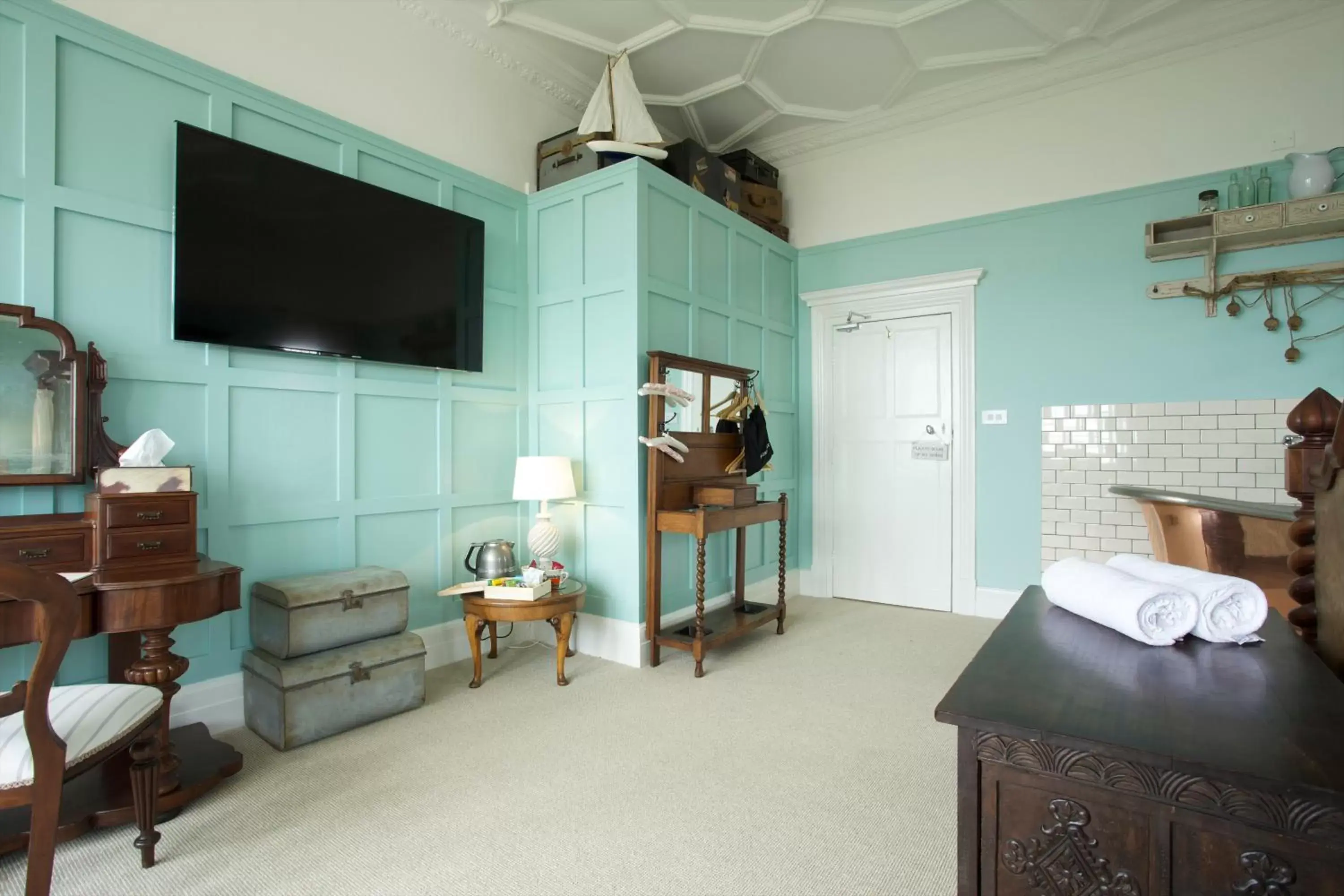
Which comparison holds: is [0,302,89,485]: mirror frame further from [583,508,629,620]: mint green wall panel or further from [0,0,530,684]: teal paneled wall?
[583,508,629,620]: mint green wall panel

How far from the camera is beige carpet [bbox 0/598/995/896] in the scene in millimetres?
1677

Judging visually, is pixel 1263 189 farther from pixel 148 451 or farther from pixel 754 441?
pixel 148 451

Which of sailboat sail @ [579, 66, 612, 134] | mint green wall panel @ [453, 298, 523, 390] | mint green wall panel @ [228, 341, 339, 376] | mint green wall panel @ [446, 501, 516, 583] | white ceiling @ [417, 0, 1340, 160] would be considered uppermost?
white ceiling @ [417, 0, 1340, 160]

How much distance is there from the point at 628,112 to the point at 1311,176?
3548 millimetres

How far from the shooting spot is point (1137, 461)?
3.81 m

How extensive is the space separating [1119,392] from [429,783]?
422 cm

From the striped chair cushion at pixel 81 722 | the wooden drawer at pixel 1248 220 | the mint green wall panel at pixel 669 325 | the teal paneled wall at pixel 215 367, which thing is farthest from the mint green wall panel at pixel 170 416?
the wooden drawer at pixel 1248 220

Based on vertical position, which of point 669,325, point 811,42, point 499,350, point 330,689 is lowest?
point 330,689

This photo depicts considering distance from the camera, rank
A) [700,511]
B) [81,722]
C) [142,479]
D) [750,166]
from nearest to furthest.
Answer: [81,722], [142,479], [700,511], [750,166]

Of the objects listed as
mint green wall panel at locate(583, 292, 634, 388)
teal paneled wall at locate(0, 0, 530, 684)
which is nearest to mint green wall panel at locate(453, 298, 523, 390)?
teal paneled wall at locate(0, 0, 530, 684)

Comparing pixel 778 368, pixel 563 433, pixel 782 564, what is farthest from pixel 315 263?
Answer: pixel 778 368

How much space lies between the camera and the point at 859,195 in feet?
15.6

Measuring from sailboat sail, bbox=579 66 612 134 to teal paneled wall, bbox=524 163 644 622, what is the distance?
0.83 ft

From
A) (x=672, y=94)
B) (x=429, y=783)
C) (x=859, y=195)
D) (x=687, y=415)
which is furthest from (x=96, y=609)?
(x=859, y=195)
